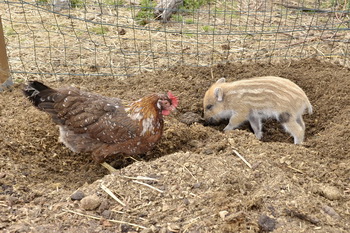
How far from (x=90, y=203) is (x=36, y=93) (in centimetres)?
176

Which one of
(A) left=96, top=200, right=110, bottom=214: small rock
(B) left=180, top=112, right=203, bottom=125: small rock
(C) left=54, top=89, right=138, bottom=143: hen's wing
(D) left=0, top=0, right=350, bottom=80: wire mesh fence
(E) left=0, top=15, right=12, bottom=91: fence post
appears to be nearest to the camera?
(A) left=96, top=200, right=110, bottom=214: small rock

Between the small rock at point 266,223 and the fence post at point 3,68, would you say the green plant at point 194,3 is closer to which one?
the fence post at point 3,68

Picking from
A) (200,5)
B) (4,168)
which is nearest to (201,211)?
(4,168)

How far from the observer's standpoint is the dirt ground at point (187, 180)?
3424 mm

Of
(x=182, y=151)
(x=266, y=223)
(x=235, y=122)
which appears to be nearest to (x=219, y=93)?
(x=235, y=122)

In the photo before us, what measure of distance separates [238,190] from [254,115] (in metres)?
2.23

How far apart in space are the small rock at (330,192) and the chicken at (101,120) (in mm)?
1890

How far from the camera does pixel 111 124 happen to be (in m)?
4.67

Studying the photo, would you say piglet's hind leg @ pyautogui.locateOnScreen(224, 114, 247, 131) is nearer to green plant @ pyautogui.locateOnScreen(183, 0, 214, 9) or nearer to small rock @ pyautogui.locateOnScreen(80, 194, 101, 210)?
A: small rock @ pyautogui.locateOnScreen(80, 194, 101, 210)

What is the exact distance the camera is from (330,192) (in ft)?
12.8

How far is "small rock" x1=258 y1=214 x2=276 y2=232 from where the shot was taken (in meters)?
3.33

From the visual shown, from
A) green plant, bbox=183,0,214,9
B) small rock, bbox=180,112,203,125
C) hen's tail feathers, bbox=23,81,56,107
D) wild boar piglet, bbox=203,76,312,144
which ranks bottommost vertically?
small rock, bbox=180,112,203,125

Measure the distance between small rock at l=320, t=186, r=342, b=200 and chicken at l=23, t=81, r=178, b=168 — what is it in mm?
1890

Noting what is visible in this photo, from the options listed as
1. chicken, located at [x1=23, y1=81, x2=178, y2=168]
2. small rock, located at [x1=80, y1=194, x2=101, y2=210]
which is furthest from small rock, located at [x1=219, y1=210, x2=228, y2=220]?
chicken, located at [x1=23, y1=81, x2=178, y2=168]
